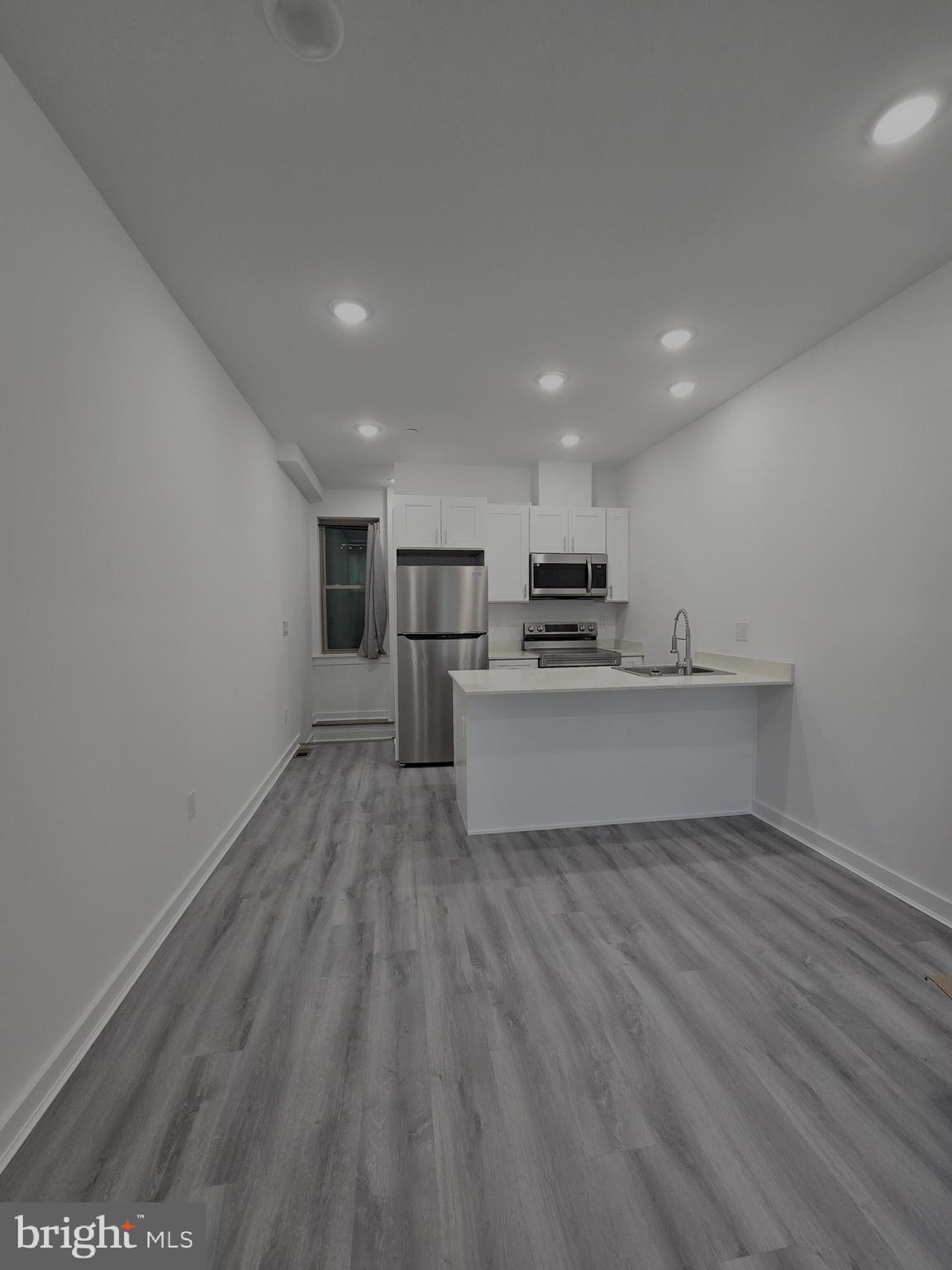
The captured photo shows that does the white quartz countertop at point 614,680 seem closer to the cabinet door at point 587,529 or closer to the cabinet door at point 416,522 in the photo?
the cabinet door at point 416,522

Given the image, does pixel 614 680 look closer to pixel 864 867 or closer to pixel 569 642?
pixel 864 867

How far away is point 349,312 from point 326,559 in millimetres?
3844

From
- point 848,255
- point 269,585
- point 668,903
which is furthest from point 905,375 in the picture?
point 269,585

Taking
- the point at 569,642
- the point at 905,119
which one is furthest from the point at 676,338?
the point at 569,642

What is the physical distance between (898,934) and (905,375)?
2.31 m

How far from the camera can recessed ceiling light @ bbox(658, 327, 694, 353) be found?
2.61 metres

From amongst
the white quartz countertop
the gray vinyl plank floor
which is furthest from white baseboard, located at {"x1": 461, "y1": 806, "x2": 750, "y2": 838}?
the white quartz countertop

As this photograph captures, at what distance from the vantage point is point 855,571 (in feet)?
8.30

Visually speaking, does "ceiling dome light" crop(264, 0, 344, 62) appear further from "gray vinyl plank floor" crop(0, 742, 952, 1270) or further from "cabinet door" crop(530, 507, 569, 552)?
"cabinet door" crop(530, 507, 569, 552)

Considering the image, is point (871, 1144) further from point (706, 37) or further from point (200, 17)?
point (200, 17)

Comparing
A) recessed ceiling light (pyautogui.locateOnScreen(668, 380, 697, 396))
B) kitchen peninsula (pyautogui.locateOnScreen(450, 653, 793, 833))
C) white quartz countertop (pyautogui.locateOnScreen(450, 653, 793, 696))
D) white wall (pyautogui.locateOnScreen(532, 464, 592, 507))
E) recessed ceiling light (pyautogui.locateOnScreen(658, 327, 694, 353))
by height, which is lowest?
kitchen peninsula (pyautogui.locateOnScreen(450, 653, 793, 833))

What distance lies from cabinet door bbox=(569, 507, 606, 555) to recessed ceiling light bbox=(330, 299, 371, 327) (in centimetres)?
279

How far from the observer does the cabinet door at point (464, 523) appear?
4578 mm

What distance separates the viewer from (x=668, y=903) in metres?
2.26
